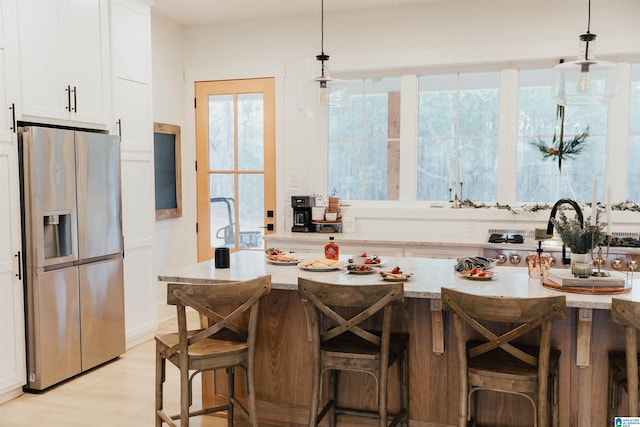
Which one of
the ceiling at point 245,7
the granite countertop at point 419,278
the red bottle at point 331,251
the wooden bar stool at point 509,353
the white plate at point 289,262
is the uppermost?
the ceiling at point 245,7

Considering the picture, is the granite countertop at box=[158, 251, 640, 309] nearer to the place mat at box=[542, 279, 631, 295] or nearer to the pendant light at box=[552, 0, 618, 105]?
the place mat at box=[542, 279, 631, 295]

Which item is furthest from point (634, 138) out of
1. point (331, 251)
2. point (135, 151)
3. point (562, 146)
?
point (135, 151)

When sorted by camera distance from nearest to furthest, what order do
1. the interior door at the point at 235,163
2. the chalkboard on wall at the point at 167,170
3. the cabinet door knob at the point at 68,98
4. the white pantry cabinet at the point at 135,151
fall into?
the cabinet door knob at the point at 68,98
the white pantry cabinet at the point at 135,151
the chalkboard on wall at the point at 167,170
the interior door at the point at 235,163

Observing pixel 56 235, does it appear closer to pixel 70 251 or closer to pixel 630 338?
pixel 70 251

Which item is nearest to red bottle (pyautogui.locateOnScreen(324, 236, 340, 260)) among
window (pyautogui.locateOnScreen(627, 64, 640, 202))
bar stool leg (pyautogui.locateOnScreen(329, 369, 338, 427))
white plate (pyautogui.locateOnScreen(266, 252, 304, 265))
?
white plate (pyautogui.locateOnScreen(266, 252, 304, 265))

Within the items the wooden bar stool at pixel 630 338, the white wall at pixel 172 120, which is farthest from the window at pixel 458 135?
the wooden bar stool at pixel 630 338

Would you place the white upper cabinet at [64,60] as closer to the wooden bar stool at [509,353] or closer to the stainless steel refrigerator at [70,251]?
the stainless steel refrigerator at [70,251]

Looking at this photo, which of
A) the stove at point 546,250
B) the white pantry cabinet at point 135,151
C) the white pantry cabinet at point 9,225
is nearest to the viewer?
the white pantry cabinet at point 9,225

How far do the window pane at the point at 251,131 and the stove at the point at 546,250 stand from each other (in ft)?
7.57

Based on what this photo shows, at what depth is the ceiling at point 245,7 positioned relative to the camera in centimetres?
501

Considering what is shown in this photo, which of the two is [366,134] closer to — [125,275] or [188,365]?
[125,275]

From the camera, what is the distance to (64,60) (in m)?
3.85

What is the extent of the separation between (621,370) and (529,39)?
10.5 ft

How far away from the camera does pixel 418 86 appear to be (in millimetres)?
5184
